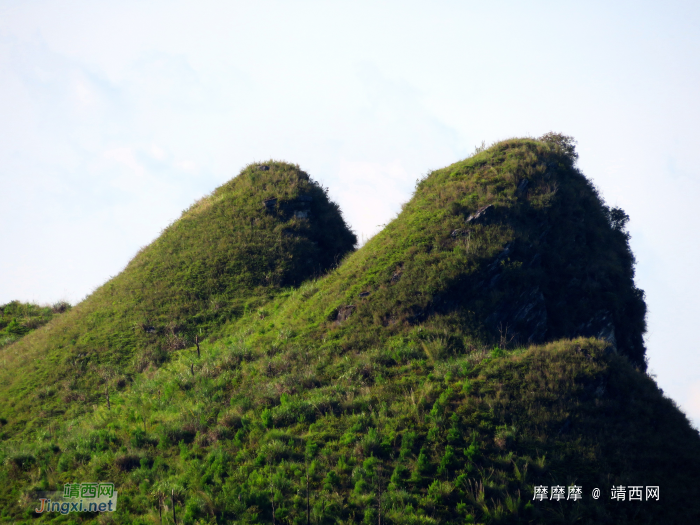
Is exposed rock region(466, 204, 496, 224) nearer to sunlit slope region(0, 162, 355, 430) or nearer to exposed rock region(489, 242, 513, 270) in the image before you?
exposed rock region(489, 242, 513, 270)

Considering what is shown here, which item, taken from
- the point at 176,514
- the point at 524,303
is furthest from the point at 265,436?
the point at 524,303

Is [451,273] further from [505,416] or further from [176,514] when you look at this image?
[176,514]

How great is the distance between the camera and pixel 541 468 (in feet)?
46.0

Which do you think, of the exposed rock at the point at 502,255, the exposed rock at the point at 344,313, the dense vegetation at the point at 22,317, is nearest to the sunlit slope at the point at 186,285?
the dense vegetation at the point at 22,317

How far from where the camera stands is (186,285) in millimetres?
30266

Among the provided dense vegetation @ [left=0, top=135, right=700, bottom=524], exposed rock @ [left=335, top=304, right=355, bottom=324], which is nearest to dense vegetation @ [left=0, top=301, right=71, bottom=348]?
dense vegetation @ [left=0, top=135, right=700, bottom=524]

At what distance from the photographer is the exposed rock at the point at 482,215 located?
25.8m

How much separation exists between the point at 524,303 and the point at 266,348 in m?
12.1

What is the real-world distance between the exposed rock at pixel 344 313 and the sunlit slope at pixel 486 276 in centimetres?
6

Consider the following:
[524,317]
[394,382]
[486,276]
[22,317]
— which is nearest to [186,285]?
[22,317]

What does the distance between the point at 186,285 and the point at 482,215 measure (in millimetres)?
18180

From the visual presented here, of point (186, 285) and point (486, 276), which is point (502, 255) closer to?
point (486, 276)

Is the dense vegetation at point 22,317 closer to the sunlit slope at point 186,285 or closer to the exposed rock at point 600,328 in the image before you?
the sunlit slope at point 186,285

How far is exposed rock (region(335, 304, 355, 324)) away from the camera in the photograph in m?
22.8
